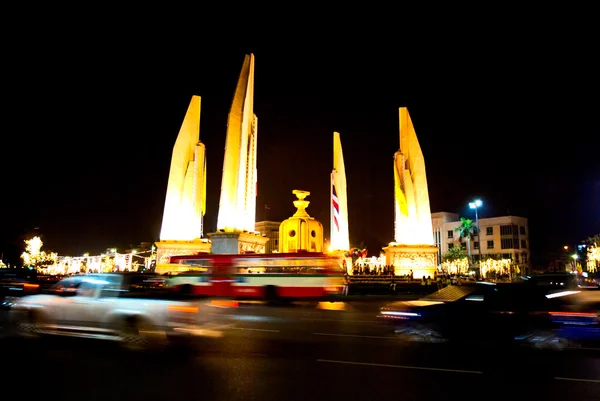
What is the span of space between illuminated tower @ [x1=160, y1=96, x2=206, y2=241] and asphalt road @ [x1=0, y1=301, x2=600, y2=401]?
33.7m

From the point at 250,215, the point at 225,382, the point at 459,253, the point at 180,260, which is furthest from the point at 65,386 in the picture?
the point at 459,253

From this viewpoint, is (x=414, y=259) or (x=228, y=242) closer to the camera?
(x=228, y=242)

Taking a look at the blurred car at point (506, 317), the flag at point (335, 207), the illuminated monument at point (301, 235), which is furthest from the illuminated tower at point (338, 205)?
the blurred car at point (506, 317)

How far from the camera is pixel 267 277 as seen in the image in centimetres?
2156

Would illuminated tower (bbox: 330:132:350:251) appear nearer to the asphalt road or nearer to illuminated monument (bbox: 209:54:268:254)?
illuminated monument (bbox: 209:54:268:254)

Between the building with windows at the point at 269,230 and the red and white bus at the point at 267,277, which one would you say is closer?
the red and white bus at the point at 267,277

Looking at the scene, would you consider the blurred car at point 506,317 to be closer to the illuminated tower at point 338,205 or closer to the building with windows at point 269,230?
the illuminated tower at point 338,205

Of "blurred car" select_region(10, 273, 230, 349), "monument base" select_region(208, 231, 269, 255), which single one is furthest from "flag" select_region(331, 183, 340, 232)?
"blurred car" select_region(10, 273, 230, 349)

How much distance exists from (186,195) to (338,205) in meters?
16.6

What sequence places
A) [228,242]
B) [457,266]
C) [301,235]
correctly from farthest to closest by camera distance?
[457,266], [301,235], [228,242]

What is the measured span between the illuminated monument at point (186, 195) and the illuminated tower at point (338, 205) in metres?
14.2

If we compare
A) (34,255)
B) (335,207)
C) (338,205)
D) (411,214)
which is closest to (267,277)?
(411,214)

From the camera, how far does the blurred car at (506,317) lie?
351 inches

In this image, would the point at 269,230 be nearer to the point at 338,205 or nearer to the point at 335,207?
the point at 338,205
